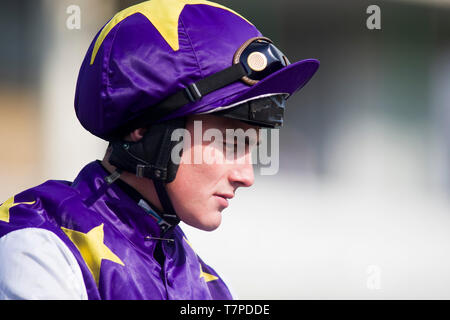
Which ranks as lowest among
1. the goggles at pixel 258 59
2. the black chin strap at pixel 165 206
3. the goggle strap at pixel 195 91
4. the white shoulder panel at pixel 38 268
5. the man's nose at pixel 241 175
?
the white shoulder panel at pixel 38 268

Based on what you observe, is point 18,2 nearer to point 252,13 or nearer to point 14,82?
point 14,82

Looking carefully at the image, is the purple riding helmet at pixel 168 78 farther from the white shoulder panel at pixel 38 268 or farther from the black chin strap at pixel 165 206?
the white shoulder panel at pixel 38 268

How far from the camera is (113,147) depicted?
1.48 meters

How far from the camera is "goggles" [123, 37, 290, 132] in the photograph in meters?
1.40

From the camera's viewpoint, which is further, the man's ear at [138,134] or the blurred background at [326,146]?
the blurred background at [326,146]

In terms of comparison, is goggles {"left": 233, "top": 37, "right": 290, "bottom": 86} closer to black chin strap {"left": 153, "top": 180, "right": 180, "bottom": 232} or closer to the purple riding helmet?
the purple riding helmet

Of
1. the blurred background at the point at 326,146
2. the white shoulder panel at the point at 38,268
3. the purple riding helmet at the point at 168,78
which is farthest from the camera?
the blurred background at the point at 326,146

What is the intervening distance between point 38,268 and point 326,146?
13.2ft

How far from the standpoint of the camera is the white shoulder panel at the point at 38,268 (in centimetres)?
119

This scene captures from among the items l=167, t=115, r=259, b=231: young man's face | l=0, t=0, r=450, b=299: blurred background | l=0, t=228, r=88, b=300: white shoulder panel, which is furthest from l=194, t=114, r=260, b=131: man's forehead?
l=0, t=0, r=450, b=299: blurred background

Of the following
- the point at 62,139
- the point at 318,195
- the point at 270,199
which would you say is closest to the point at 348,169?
the point at 318,195

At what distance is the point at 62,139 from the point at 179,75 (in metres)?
2.90

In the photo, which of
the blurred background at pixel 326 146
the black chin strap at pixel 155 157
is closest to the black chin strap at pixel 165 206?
the black chin strap at pixel 155 157
